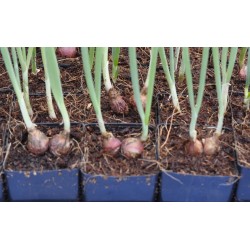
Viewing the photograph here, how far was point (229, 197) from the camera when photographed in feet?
3.59

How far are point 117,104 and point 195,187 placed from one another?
296 mm

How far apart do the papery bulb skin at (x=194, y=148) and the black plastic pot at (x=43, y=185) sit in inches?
10.2

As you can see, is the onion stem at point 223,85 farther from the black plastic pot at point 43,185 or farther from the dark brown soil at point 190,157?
the black plastic pot at point 43,185

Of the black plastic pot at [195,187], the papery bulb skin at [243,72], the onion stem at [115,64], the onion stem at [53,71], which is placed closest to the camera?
the onion stem at [53,71]

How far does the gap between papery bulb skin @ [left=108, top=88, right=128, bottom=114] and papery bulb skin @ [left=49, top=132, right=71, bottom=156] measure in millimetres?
170

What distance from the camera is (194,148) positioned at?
1.09 meters

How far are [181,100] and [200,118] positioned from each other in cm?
9

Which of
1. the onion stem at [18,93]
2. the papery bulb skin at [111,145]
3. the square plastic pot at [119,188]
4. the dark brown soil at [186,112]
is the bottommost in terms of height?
the square plastic pot at [119,188]

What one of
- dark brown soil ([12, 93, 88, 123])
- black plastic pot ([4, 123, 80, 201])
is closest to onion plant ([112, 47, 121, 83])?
dark brown soil ([12, 93, 88, 123])

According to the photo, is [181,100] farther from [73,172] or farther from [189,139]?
[73,172]

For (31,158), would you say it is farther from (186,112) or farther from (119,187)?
(186,112)

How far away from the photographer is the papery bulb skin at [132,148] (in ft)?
3.55

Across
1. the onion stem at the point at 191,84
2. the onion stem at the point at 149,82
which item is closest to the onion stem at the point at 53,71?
the onion stem at the point at 149,82
